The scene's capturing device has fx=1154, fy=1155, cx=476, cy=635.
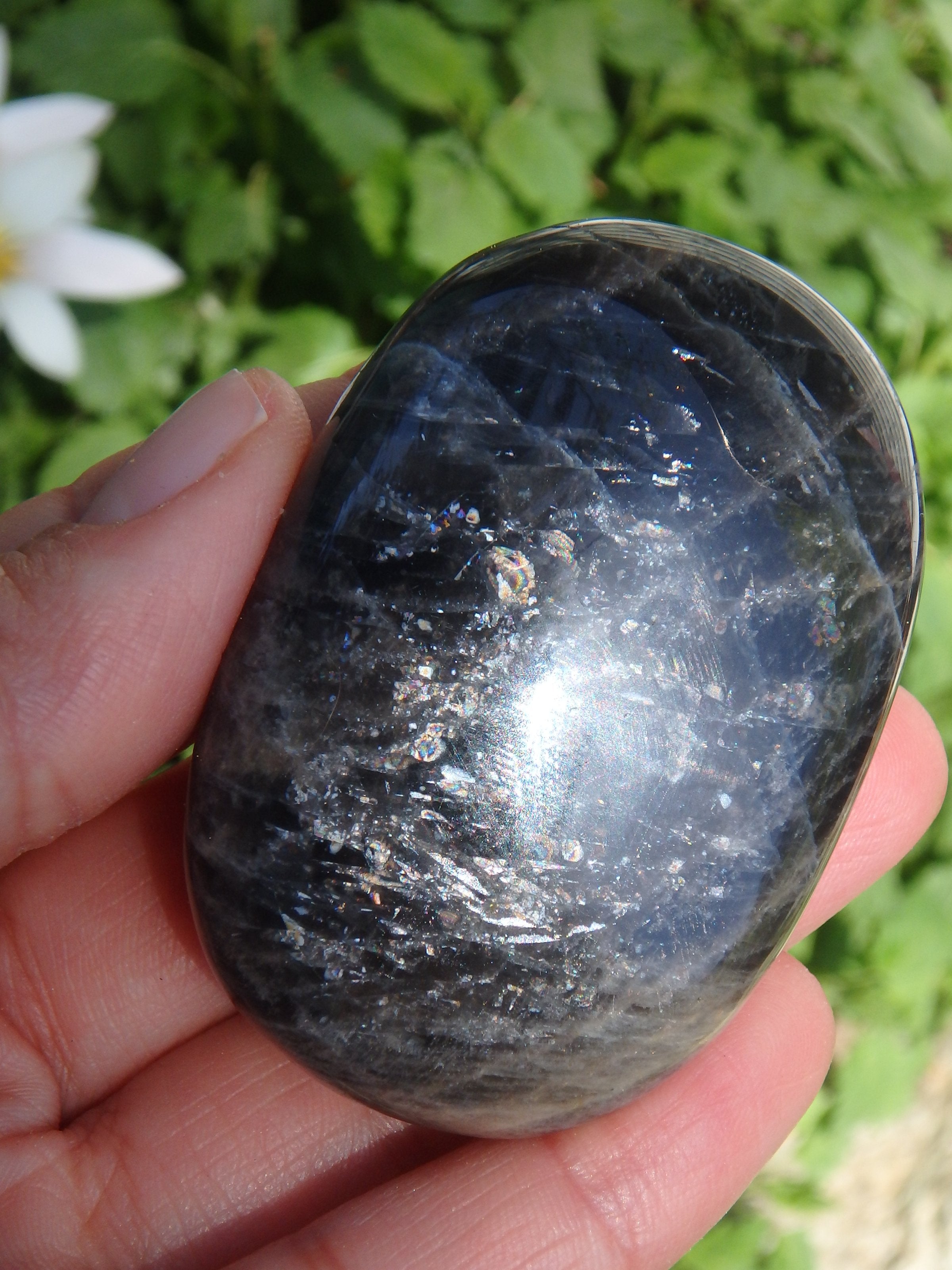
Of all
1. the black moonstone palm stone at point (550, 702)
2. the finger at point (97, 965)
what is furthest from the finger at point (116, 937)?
the black moonstone palm stone at point (550, 702)

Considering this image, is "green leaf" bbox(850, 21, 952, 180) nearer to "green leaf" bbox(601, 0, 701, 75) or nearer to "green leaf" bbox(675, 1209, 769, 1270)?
"green leaf" bbox(601, 0, 701, 75)

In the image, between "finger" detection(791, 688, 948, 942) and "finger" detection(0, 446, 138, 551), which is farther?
"finger" detection(791, 688, 948, 942)

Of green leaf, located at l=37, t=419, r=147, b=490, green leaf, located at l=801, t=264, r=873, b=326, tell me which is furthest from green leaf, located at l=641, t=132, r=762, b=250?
green leaf, located at l=37, t=419, r=147, b=490

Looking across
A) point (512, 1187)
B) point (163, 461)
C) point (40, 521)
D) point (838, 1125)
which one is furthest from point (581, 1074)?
point (838, 1125)

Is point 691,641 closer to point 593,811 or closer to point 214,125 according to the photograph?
point 593,811

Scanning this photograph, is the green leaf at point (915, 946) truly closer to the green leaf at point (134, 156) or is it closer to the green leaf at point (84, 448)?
the green leaf at point (84, 448)

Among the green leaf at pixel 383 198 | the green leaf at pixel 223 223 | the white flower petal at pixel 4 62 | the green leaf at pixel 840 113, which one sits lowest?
the green leaf at pixel 223 223

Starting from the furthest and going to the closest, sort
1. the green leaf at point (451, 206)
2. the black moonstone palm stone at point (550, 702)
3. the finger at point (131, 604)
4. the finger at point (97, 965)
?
1. the green leaf at point (451, 206)
2. the finger at point (97, 965)
3. the finger at point (131, 604)
4. the black moonstone palm stone at point (550, 702)
